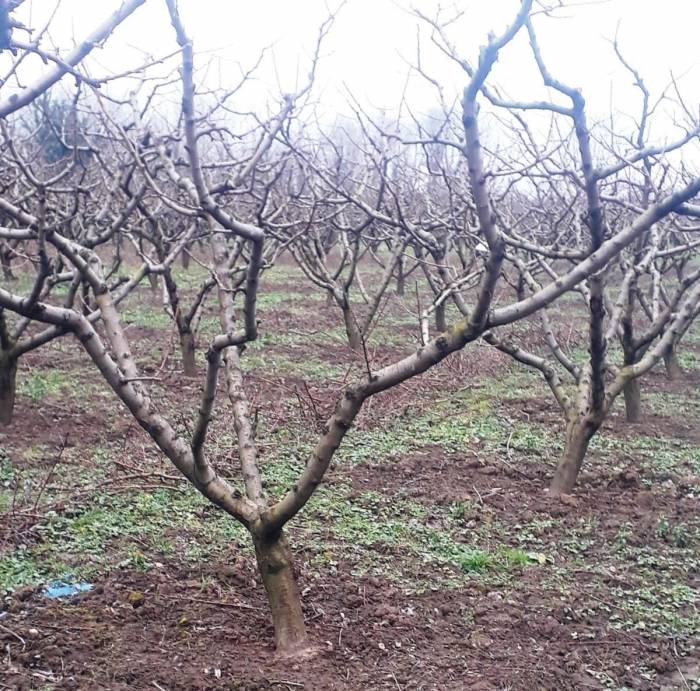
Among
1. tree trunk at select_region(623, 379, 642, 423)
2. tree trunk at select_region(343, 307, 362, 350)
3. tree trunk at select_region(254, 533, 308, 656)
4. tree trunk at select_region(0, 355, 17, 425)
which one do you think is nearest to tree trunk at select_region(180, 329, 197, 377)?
tree trunk at select_region(0, 355, 17, 425)

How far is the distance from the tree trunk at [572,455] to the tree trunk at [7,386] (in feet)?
12.8

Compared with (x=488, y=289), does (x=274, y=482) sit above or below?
below

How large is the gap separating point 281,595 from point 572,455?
8.21 ft

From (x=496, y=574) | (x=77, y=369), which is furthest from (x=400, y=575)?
(x=77, y=369)

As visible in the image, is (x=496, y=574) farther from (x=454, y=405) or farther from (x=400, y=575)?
(x=454, y=405)

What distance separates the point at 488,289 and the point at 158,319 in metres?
9.77

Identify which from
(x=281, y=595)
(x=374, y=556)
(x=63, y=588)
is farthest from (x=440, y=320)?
(x=281, y=595)

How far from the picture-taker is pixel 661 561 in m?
4.25

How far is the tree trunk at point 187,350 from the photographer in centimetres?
827

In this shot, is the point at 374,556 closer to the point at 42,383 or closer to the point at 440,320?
the point at 42,383

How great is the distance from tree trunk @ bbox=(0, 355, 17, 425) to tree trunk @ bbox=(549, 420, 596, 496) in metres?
3.89

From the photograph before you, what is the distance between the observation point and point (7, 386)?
6.18 m

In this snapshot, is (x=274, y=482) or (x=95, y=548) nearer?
(x=95, y=548)

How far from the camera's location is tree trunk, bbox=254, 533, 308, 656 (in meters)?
3.16
